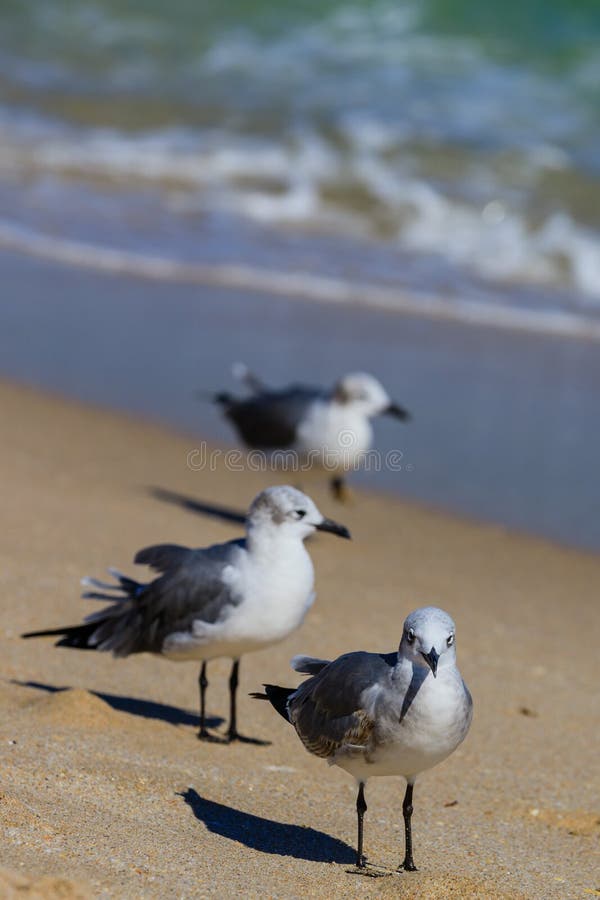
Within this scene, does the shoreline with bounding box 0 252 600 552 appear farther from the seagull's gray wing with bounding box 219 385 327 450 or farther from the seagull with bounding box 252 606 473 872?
the seagull with bounding box 252 606 473 872

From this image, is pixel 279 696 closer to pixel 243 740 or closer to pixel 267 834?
pixel 267 834

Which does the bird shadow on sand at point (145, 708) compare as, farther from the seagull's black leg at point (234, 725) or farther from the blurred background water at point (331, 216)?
the blurred background water at point (331, 216)

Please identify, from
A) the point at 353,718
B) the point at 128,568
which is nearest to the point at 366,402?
the point at 128,568

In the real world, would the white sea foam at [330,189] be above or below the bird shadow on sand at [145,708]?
above

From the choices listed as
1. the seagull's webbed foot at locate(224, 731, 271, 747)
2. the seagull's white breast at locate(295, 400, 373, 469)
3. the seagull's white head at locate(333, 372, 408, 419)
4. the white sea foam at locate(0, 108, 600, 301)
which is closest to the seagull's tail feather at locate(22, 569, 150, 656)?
the seagull's webbed foot at locate(224, 731, 271, 747)

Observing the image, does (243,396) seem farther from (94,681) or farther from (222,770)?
(222,770)

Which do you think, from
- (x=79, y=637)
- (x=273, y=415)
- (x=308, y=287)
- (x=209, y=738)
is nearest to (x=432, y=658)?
(x=209, y=738)

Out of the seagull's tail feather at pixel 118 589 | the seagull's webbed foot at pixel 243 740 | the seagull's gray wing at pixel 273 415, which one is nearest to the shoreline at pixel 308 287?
the seagull's gray wing at pixel 273 415

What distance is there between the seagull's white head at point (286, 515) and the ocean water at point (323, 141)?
663cm

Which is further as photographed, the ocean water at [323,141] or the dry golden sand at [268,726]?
the ocean water at [323,141]

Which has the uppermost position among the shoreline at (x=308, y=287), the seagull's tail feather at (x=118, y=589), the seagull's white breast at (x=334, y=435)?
the shoreline at (x=308, y=287)

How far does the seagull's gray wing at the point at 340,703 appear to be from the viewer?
141 inches

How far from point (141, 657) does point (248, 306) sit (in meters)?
5.60

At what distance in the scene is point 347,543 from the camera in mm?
6949
